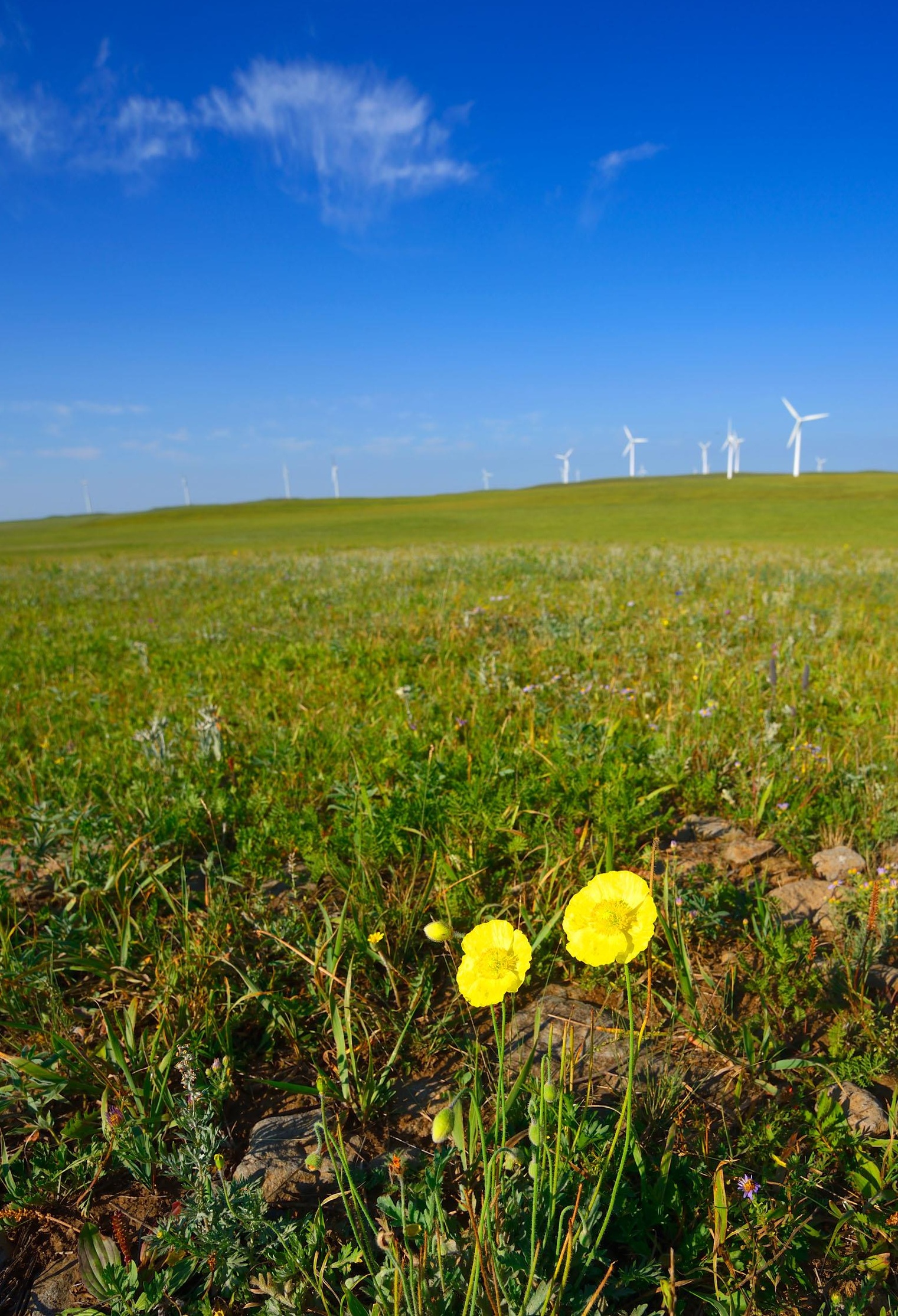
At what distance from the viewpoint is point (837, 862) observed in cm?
301

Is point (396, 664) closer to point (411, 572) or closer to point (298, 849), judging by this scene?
point (298, 849)

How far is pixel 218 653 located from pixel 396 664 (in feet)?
6.95

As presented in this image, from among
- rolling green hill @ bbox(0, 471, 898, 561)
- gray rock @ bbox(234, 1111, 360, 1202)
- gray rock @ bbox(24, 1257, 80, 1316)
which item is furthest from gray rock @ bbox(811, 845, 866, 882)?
rolling green hill @ bbox(0, 471, 898, 561)

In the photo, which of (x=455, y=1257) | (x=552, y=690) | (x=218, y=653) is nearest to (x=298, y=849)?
(x=455, y=1257)

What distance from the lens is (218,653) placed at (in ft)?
23.3

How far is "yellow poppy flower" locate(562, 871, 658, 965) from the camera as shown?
4.63 feet

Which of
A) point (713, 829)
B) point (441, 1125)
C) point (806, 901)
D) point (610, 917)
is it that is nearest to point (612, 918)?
point (610, 917)

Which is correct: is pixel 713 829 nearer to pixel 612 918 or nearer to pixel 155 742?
pixel 612 918

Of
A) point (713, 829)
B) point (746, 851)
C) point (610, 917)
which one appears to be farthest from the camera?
Result: point (713, 829)

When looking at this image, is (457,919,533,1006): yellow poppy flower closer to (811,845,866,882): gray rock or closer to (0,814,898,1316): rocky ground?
(0,814,898,1316): rocky ground

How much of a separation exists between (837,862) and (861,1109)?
1.27m

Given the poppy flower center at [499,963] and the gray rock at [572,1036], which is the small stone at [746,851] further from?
the poppy flower center at [499,963]

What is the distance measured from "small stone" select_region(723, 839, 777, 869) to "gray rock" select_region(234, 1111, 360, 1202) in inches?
77.5

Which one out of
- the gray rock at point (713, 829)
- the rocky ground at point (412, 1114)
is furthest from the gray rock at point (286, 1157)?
the gray rock at point (713, 829)
